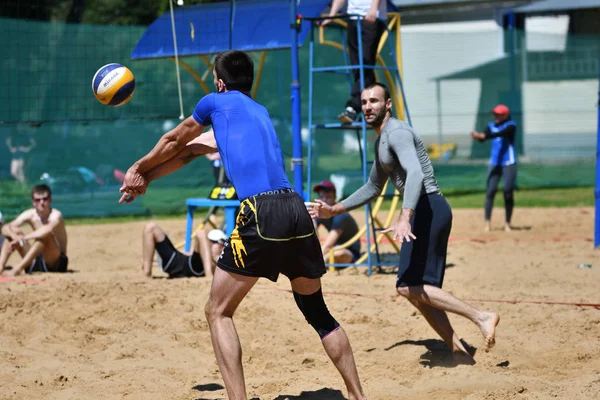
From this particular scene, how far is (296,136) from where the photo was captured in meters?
8.16

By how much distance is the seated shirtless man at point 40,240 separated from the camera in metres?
8.81

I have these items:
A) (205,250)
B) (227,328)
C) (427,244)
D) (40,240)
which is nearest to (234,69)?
(227,328)

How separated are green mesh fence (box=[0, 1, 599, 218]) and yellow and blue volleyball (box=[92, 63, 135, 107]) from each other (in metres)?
4.61

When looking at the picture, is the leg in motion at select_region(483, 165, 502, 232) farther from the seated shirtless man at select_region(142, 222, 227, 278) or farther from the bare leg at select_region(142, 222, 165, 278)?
the bare leg at select_region(142, 222, 165, 278)

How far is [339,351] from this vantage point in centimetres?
448

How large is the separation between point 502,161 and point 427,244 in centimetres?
743

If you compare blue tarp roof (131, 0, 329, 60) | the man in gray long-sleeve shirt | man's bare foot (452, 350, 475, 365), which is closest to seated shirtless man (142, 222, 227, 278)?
blue tarp roof (131, 0, 329, 60)

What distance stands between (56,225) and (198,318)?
2951mm

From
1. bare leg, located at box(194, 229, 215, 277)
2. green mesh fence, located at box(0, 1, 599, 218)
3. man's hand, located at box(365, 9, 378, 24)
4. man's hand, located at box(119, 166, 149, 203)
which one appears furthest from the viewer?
green mesh fence, located at box(0, 1, 599, 218)

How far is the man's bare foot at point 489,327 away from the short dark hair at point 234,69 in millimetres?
2080

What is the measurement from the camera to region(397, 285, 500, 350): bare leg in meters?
5.31

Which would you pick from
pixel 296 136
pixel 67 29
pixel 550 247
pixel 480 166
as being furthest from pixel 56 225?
pixel 480 166

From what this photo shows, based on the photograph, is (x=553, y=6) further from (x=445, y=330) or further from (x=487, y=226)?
(x=445, y=330)

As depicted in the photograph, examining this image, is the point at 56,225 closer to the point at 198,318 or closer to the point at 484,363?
the point at 198,318
